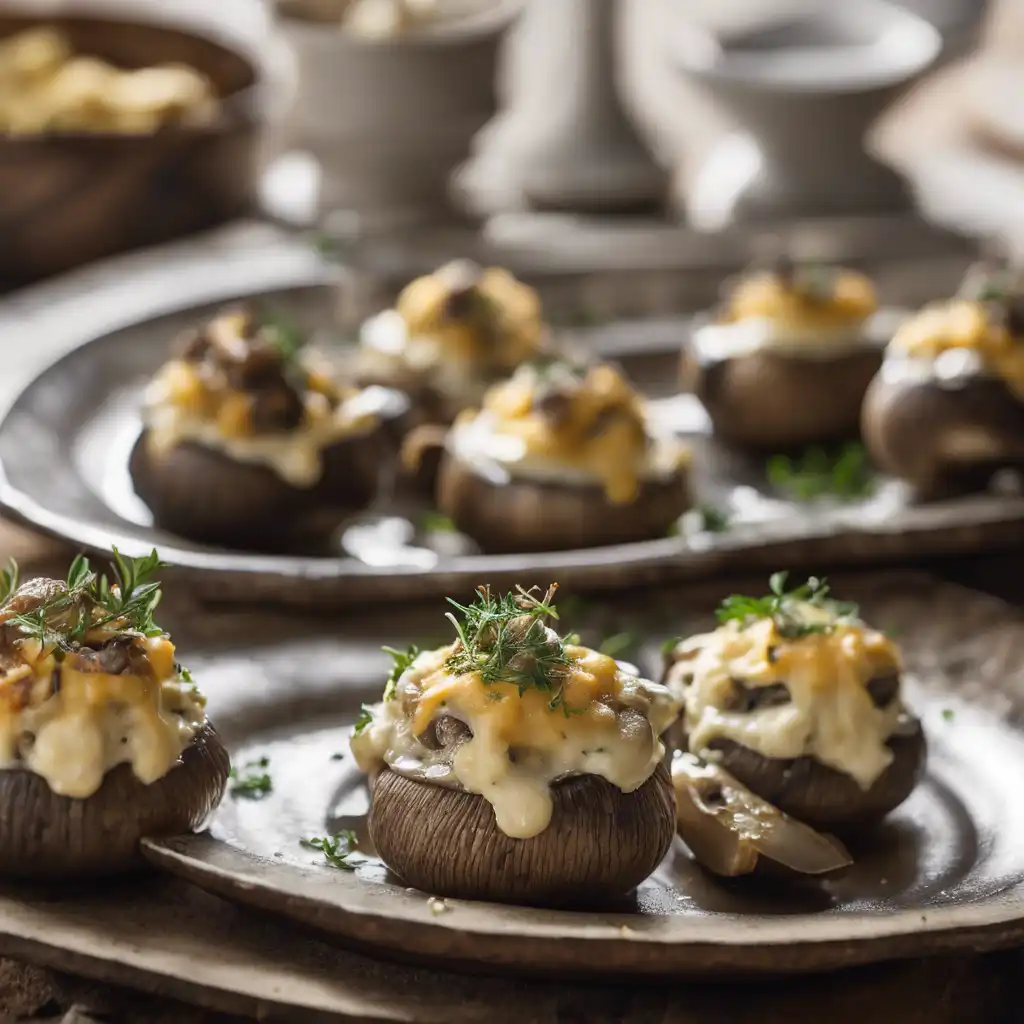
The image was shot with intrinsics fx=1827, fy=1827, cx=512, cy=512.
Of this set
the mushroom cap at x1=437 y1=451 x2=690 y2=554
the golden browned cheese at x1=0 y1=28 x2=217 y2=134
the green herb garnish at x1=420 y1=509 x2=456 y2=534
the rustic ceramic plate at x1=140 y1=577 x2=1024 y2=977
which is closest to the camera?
the rustic ceramic plate at x1=140 y1=577 x2=1024 y2=977

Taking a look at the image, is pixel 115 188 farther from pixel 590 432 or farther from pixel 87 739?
pixel 87 739

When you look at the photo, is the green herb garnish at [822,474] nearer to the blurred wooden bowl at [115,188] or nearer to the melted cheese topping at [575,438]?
the melted cheese topping at [575,438]

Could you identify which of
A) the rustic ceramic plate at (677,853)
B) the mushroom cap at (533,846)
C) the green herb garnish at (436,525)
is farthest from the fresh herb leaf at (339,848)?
the green herb garnish at (436,525)

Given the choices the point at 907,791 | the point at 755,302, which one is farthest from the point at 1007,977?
the point at 755,302


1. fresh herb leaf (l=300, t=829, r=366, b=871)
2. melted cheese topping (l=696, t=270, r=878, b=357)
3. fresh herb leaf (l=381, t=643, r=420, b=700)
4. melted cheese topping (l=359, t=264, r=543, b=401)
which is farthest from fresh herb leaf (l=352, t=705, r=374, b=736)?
melted cheese topping (l=696, t=270, r=878, b=357)

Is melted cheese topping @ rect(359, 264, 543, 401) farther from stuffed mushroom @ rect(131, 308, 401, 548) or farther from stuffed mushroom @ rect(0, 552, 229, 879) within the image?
stuffed mushroom @ rect(0, 552, 229, 879)

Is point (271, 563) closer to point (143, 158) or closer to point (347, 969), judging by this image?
point (347, 969)
